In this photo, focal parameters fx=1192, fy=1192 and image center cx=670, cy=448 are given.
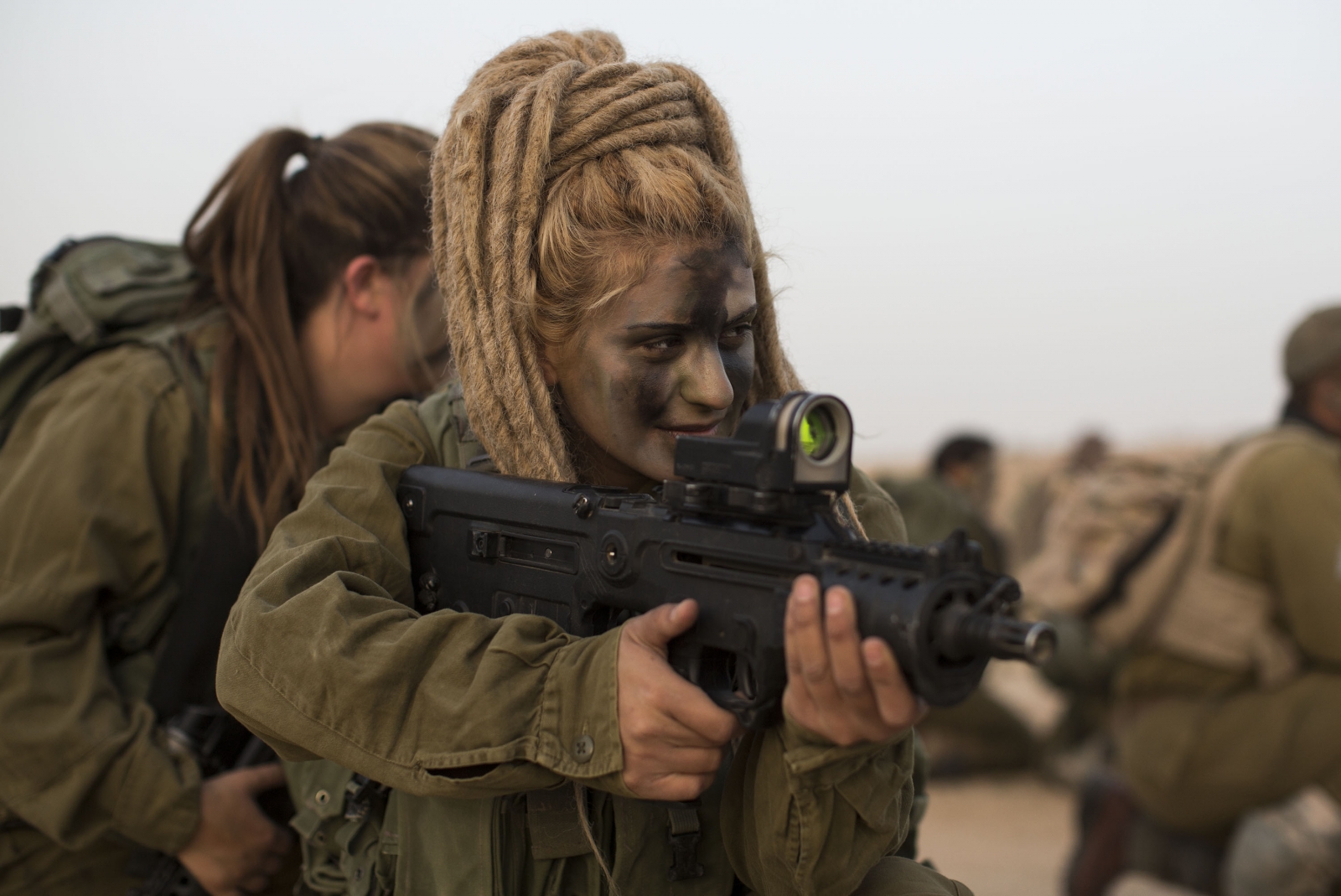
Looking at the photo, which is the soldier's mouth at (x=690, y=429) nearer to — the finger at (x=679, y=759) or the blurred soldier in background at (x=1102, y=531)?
the finger at (x=679, y=759)

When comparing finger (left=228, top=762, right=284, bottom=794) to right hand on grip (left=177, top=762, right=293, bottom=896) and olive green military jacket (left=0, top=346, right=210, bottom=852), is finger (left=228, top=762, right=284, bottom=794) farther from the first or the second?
olive green military jacket (left=0, top=346, right=210, bottom=852)

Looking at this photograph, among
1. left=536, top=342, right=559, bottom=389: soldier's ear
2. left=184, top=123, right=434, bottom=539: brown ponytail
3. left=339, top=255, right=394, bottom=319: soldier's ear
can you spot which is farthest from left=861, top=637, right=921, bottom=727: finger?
left=339, top=255, right=394, bottom=319: soldier's ear

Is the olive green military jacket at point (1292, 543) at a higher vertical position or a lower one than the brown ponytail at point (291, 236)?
lower

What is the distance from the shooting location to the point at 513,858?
7.24 ft

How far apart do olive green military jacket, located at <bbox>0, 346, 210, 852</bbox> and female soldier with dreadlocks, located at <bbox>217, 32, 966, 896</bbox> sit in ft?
1.82

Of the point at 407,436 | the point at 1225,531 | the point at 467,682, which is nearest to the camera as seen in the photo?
the point at 467,682

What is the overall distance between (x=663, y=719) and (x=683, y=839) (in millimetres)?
471

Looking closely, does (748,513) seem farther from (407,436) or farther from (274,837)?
(274,837)

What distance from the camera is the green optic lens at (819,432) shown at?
6.27 ft

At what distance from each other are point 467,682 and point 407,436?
2.51 ft

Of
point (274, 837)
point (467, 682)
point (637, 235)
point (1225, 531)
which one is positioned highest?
point (637, 235)

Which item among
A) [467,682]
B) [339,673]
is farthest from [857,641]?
[339,673]

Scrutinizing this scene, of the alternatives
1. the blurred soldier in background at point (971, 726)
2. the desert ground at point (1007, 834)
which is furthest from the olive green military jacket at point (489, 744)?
the blurred soldier in background at point (971, 726)

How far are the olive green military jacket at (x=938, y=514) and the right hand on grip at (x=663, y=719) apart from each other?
700 cm
